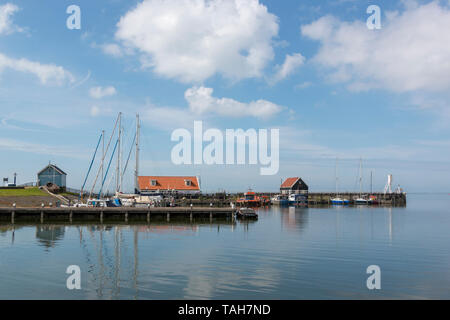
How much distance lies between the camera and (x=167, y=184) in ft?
360

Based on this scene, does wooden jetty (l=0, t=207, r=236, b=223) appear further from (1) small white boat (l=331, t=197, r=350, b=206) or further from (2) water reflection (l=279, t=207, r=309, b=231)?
(1) small white boat (l=331, t=197, r=350, b=206)

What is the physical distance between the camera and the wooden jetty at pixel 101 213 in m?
55.6

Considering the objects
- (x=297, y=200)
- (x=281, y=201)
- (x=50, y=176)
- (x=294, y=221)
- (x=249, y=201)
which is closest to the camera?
(x=294, y=221)

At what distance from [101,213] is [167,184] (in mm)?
52153

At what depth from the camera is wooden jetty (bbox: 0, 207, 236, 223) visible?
182ft

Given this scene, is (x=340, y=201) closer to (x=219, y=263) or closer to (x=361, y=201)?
(x=361, y=201)

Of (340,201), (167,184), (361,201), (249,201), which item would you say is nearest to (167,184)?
(167,184)

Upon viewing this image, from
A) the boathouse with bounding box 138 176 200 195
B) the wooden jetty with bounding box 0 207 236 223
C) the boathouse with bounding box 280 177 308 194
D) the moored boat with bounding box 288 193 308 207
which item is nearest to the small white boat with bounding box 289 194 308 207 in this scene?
the moored boat with bounding box 288 193 308 207

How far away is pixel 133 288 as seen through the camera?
811 inches

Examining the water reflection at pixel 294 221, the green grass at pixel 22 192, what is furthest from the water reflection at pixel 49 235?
the water reflection at pixel 294 221

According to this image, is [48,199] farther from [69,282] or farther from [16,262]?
[69,282]

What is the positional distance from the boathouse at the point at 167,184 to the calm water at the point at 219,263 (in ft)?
197

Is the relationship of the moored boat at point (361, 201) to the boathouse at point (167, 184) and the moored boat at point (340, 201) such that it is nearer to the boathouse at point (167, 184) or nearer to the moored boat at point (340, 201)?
the moored boat at point (340, 201)
